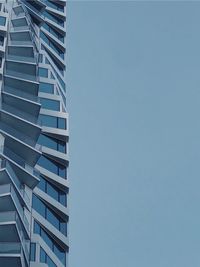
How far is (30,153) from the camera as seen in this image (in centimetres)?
5281

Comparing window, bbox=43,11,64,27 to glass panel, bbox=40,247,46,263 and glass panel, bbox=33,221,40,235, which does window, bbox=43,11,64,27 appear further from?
glass panel, bbox=40,247,46,263

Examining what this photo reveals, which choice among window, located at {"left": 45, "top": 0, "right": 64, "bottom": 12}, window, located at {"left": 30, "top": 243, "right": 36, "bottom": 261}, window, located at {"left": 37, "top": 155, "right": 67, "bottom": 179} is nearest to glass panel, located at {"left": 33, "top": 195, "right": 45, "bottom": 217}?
window, located at {"left": 30, "top": 243, "right": 36, "bottom": 261}

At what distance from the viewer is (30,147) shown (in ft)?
172

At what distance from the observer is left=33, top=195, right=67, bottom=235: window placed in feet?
177

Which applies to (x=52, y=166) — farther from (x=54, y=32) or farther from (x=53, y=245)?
(x=54, y=32)

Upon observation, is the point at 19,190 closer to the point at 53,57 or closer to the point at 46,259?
the point at 46,259

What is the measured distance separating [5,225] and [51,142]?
17.6 m

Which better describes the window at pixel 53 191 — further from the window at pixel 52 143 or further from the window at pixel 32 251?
the window at pixel 32 251

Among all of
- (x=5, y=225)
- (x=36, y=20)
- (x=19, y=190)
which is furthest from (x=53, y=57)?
(x=5, y=225)

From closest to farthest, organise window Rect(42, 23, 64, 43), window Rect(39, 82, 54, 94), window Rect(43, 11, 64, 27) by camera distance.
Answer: window Rect(39, 82, 54, 94) < window Rect(42, 23, 64, 43) < window Rect(43, 11, 64, 27)

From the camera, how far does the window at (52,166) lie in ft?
189

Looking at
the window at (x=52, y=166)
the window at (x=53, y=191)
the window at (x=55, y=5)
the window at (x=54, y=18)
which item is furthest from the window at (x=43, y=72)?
the window at (x=55, y=5)

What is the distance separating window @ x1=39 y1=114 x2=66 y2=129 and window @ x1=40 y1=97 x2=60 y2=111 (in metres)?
1.11

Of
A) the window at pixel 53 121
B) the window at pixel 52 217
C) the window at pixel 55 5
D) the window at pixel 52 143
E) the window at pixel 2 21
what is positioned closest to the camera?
the window at pixel 52 217
